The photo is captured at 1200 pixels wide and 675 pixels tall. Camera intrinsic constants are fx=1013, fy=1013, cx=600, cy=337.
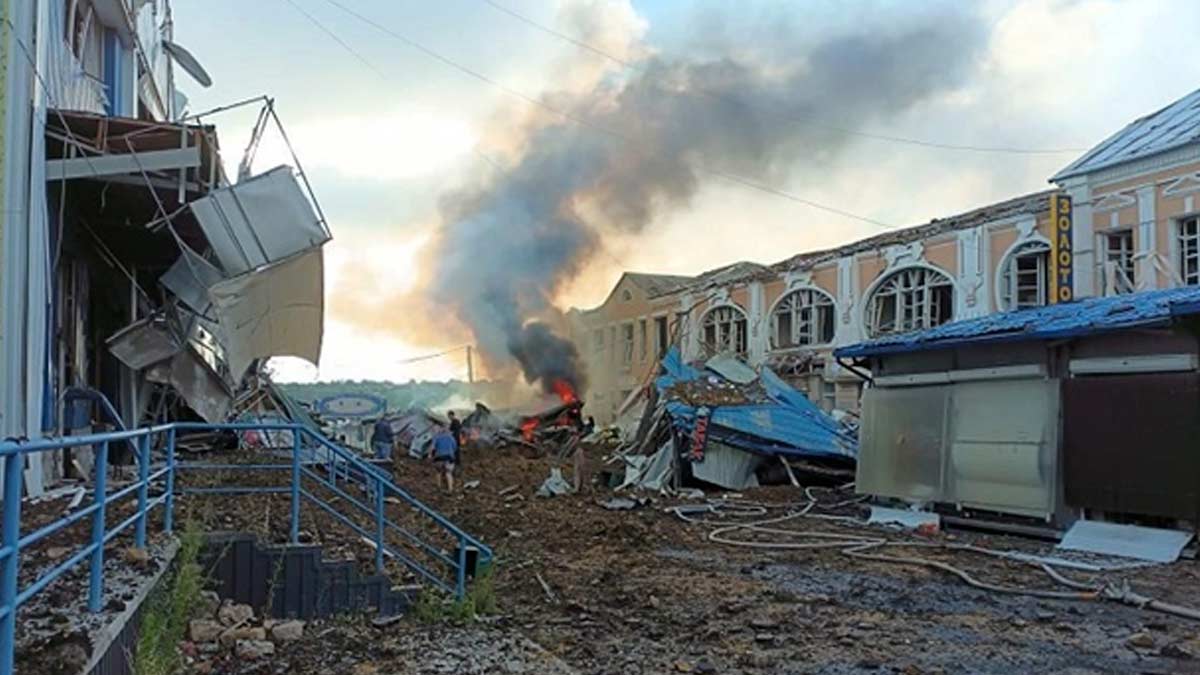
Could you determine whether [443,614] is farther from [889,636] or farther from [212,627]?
[889,636]

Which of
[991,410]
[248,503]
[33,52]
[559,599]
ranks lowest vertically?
[559,599]

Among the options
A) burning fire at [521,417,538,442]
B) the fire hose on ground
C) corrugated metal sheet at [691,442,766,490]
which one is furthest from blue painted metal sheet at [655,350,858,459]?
burning fire at [521,417,538,442]

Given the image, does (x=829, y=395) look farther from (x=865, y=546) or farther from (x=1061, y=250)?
(x=865, y=546)

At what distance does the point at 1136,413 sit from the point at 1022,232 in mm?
14967

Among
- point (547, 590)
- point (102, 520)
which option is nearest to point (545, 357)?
point (547, 590)

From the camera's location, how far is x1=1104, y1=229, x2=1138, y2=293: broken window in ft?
78.0

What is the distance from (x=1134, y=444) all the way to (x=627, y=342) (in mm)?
35893

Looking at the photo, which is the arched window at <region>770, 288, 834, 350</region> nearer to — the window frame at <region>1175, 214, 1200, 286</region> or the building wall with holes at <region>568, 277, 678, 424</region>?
the building wall with holes at <region>568, 277, 678, 424</region>

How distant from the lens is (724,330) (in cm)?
4016

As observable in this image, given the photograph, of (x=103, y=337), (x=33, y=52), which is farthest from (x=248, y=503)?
(x=103, y=337)

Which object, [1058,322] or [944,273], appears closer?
[1058,322]

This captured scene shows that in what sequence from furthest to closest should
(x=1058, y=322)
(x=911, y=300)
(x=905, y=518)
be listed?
(x=911, y=300) → (x=905, y=518) → (x=1058, y=322)

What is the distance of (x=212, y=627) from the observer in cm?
695

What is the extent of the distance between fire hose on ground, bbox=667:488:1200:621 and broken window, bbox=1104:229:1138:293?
32.6 ft
